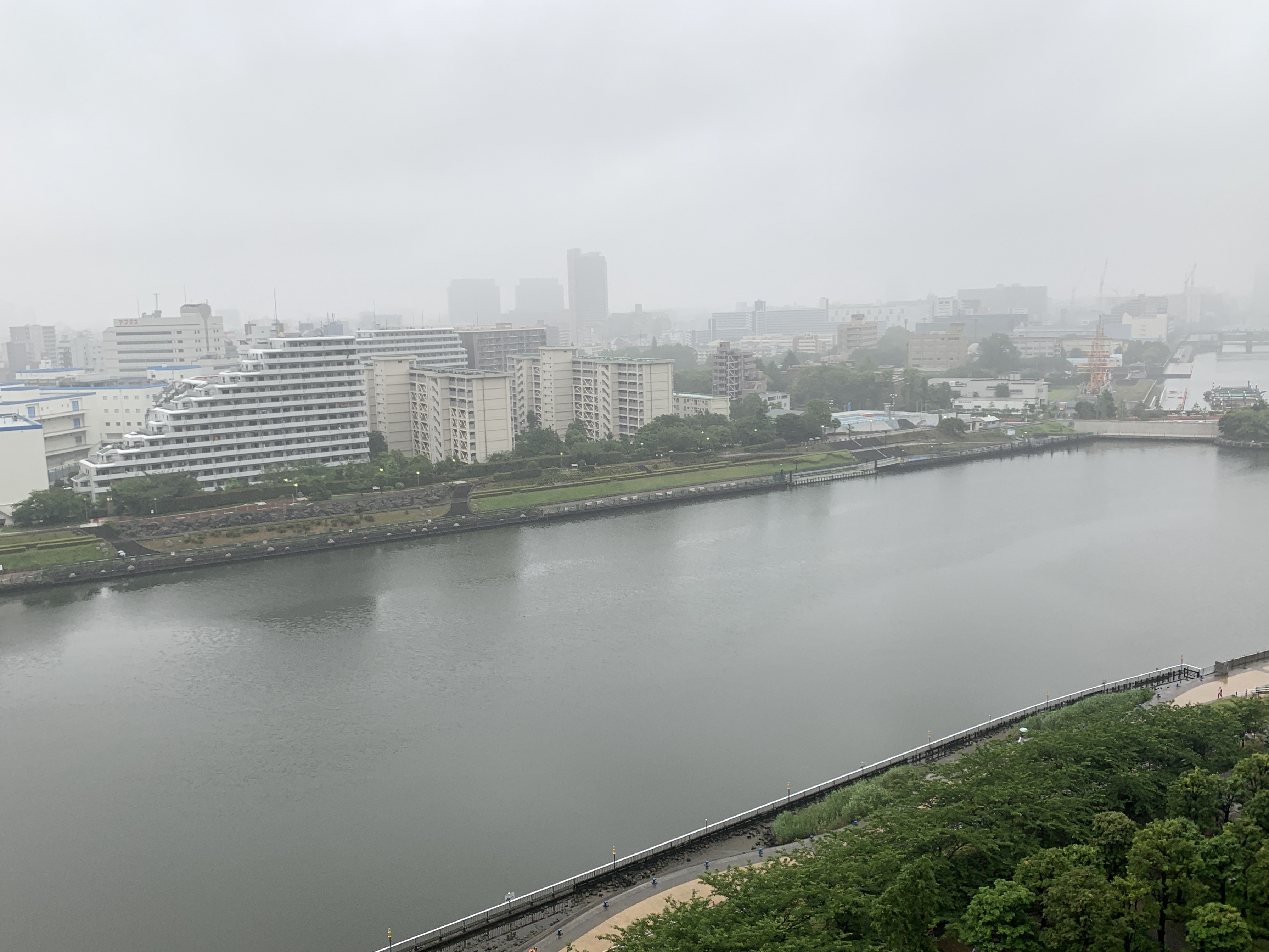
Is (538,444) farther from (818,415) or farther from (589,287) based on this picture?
(589,287)

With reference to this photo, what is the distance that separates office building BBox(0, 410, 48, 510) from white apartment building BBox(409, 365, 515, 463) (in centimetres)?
625

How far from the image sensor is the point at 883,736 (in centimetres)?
654

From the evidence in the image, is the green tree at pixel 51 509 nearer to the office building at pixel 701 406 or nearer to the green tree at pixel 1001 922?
the office building at pixel 701 406

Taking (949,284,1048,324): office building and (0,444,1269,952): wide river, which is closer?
(0,444,1269,952): wide river

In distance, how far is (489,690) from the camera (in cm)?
757

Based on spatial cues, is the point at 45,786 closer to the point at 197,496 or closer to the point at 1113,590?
the point at 197,496

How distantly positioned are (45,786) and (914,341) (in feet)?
114

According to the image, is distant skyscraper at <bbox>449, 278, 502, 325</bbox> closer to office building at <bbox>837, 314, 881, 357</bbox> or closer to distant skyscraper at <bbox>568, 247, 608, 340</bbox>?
distant skyscraper at <bbox>568, 247, 608, 340</bbox>

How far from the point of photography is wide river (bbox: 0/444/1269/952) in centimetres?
524

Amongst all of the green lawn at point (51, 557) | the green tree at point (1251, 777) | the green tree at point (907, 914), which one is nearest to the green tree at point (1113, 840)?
the green tree at point (1251, 777)

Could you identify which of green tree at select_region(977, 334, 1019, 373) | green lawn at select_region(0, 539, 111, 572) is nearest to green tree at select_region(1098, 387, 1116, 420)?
green tree at select_region(977, 334, 1019, 373)

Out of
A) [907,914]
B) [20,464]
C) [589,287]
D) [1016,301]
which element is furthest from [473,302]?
[907,914]

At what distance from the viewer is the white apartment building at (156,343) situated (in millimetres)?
27031

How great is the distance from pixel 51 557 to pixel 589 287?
6061 cm
